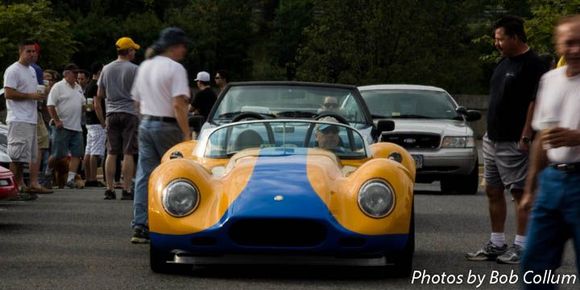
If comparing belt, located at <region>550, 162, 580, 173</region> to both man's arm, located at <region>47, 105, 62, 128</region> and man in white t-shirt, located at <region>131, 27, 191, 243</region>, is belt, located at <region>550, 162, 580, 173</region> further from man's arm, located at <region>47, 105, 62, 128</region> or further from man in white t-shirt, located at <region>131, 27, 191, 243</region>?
man's arm, located at <region>47, 105, 62, 128</region>

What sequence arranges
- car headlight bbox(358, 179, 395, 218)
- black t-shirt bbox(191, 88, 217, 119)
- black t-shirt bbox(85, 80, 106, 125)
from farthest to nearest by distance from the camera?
1. black t-shirt bbox(85, 80, 106, 125)
2. black t-shirt bbox(191, 88, 217, 119)
3. car headlight bbox(358, 179, 395, 218)

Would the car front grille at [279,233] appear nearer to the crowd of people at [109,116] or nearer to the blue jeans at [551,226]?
the crowd of people at [109,116]

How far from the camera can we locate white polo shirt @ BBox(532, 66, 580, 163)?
274 inches

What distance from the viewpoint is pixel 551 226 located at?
6.90m

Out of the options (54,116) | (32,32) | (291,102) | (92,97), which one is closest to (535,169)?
(291,102)

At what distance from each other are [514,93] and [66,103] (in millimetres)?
9752

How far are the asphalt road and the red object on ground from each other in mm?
288

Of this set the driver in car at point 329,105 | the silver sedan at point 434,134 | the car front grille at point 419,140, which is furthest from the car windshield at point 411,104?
the driver in car at point 329,105

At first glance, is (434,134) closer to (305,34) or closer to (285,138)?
(285,138)

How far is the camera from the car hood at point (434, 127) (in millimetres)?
18906

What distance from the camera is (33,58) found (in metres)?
16.1

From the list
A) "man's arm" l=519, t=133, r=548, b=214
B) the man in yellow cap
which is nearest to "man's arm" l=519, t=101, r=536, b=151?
"man's arm" l=519, t=133, r=548, b=214

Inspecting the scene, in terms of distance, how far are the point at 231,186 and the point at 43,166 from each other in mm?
10312

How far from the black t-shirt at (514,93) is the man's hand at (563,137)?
373 centimetres
